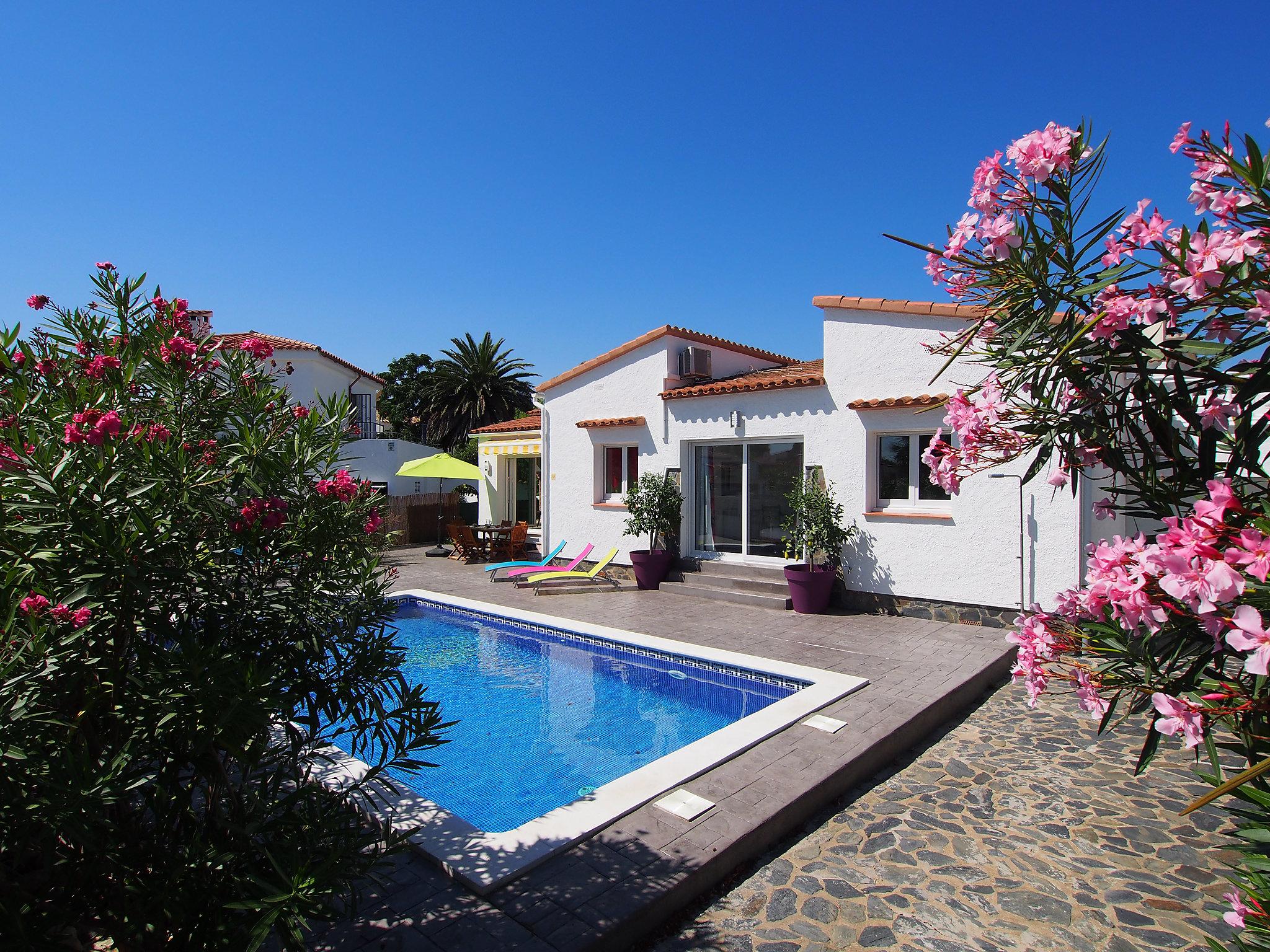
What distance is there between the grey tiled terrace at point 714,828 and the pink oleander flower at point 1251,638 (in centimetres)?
465

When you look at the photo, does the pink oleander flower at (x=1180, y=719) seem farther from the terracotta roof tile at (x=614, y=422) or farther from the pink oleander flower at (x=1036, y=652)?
the terracotta roof tile at (x=614, y=422)

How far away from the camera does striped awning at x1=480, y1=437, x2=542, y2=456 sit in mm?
30000

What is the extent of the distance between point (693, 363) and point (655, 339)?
4.81 ft

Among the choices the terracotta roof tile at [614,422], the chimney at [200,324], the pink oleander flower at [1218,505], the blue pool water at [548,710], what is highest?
the terracotta roof tile at [614,422]

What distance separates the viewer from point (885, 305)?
1662cm

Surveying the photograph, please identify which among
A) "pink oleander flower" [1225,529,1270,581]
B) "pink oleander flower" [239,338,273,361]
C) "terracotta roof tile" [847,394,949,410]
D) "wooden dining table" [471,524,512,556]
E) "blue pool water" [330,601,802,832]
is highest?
"terracotta roof tile" [847,394,949,410]

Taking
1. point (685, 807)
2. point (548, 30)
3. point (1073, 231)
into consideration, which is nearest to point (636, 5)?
point (548, 30)

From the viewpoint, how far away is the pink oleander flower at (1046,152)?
3.47 metres

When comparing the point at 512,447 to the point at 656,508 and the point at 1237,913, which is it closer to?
the point at 656,508

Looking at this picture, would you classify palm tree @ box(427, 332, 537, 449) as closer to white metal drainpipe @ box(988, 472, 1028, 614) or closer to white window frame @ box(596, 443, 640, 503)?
white window frame @ box(596, 443, 640, 503)

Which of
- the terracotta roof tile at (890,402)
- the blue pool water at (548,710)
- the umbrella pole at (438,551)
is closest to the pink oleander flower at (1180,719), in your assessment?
the blue pool water at (548,710)

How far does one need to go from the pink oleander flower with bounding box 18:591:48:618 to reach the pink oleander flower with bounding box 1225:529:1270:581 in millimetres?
4861

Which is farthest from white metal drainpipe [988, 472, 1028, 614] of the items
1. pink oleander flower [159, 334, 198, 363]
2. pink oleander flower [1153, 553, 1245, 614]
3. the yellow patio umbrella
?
the yellow patio umbrella

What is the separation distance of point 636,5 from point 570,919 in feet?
54.4
